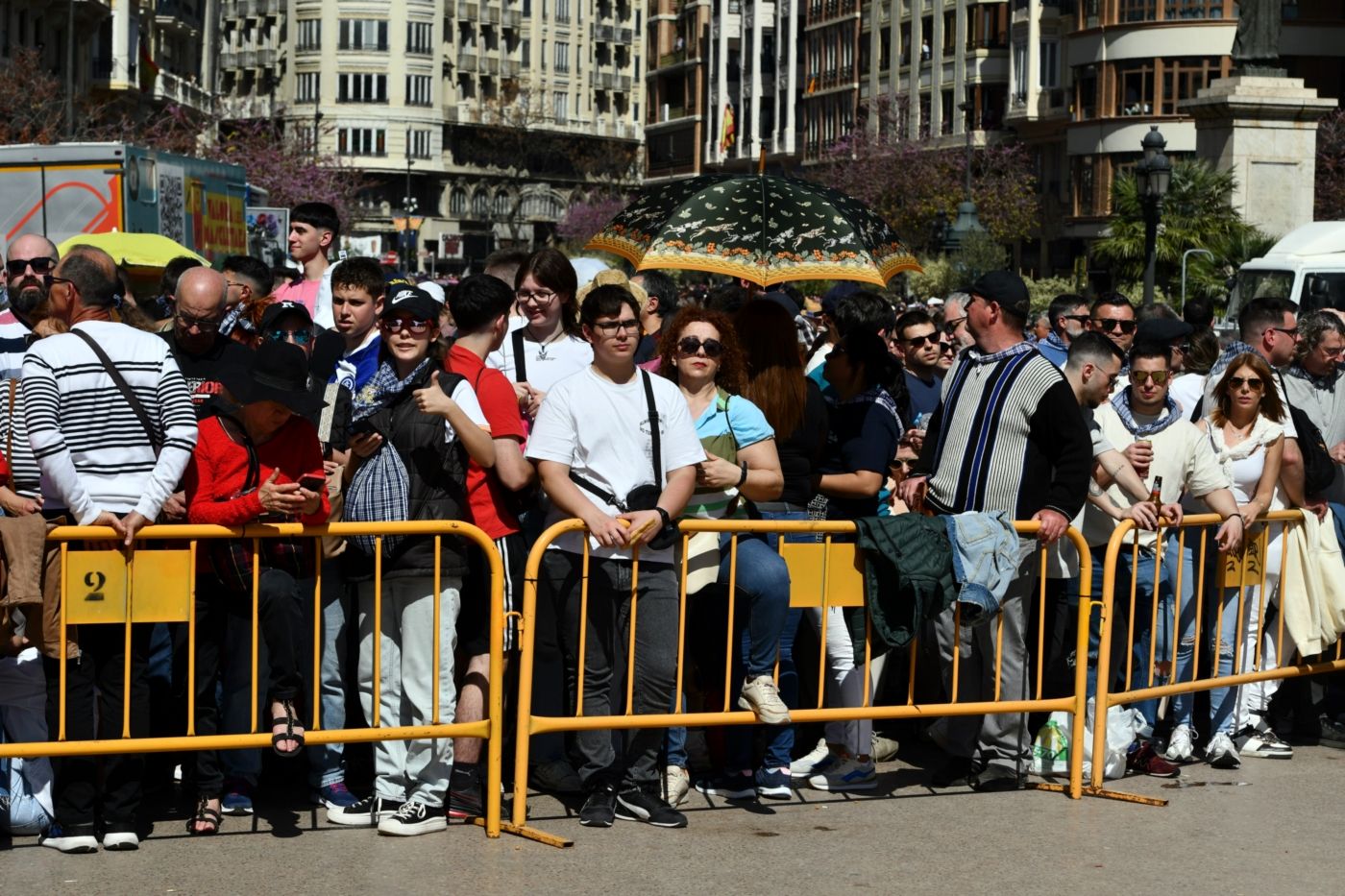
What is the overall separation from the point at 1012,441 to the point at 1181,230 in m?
27.9

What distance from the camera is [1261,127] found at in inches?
1110

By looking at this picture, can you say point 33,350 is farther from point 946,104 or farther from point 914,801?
point 946,104

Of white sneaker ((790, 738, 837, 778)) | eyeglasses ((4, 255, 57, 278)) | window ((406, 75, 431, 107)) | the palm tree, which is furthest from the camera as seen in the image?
window ((406, 75, 431, 107))

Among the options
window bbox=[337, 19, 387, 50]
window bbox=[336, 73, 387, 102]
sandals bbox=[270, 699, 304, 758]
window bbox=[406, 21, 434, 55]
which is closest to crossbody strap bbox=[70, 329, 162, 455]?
sandals bbox=[270, 699, 304, 758]

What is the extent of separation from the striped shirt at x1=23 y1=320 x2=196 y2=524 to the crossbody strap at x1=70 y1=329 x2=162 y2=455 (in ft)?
0.05

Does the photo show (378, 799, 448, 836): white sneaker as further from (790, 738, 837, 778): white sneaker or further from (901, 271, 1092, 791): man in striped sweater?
(901, 271, 1092, 791): man in striped sweater

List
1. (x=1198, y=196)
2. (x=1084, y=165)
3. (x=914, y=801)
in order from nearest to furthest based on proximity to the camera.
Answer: (x=914, y=801) < (x=1198, y=196) < (x=1084, y=165)

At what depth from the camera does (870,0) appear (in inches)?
3438

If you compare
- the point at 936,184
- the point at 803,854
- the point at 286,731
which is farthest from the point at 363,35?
the point at 803,854

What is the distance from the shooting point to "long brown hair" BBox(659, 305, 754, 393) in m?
8.12

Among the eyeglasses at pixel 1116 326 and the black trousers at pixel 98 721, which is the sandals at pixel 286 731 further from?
the eyeglasses at pixel 1116 326

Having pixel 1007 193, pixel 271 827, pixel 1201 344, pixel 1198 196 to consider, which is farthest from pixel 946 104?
pixel 271 827

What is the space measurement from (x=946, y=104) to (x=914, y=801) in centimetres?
7249

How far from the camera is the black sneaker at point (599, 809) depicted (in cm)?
762
